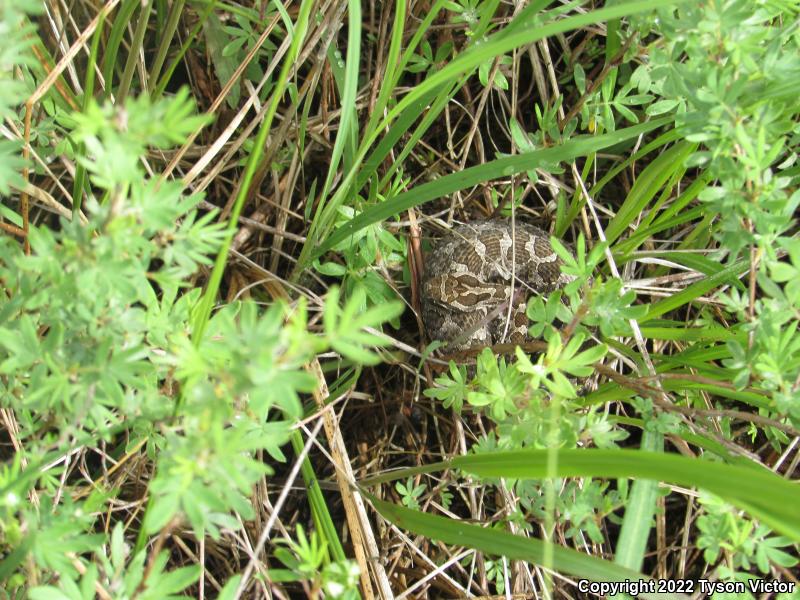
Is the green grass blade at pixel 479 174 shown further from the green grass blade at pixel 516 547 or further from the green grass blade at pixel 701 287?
the green grass blade at pixel 516 547

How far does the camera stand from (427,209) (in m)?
3.85

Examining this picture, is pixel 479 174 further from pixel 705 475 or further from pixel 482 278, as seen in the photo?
pixel 705 475

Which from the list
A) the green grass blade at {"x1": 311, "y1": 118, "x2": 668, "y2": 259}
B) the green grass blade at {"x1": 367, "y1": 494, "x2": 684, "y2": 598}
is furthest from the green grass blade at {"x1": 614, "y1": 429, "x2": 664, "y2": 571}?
the green grass blade at {"x1": 311, "y1": 118, "x2": 668, "y2": 259}

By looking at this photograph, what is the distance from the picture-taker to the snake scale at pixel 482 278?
3.76 meters

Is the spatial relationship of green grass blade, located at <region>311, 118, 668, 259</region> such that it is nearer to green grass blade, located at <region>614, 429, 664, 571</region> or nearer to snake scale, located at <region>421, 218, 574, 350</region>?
snake scale, located at <region>421, 218, 574, 350</region>

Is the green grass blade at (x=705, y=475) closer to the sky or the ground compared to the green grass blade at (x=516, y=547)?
closer to the sky

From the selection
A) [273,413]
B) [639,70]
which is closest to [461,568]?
[273,413]

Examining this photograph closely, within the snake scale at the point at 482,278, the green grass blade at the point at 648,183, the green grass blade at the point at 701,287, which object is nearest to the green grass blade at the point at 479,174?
the green grass blade at the point at 648,183

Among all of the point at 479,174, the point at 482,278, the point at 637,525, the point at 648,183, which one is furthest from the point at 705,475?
the point at 482,278

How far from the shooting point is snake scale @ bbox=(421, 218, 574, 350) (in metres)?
3.76

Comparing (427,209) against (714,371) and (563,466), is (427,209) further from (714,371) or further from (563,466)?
(563,466)

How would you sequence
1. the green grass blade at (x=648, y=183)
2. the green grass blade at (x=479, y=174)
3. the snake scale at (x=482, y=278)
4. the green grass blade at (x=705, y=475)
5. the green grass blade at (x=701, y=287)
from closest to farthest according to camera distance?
the green grass blade at (x=705, y=475) < the green grass blade at (x=479, y=174) < the green grass blade at (x=701, y=287) < the green grass blade at (x=648, y=183) < the snake scale at (x=482, y=278)

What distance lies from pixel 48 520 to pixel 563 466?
1.42m

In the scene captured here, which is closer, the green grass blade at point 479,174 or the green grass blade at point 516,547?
the green grass blade at point 516,547
